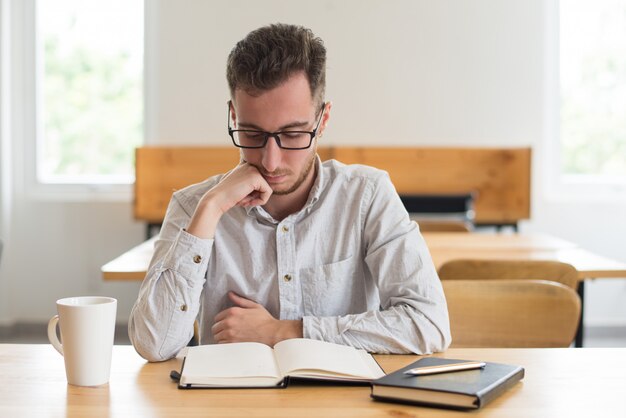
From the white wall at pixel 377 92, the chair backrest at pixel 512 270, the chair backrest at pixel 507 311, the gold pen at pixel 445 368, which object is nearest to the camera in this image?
the gold pen at pixel 445 368

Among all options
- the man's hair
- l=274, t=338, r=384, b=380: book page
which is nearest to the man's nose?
the man's hair

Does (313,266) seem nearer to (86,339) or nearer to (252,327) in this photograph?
(252,327)

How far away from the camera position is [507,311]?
2.02m

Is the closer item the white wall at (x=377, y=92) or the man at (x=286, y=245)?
the man at (x=286, y=245)

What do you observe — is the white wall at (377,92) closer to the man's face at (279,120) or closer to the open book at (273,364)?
the man's face at (279,120)

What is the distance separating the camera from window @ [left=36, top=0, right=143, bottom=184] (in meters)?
5.31

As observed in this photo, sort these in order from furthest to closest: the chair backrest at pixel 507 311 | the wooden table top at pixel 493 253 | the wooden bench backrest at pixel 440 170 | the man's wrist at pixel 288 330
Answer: the wooden bench backrest at pixel 440 170
the wooden table top at pixel 493 253
the chair backrest at pixel 507 311
the man's wrist at pixel 288 330

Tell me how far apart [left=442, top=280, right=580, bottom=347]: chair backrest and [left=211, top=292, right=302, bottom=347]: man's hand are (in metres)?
0.55

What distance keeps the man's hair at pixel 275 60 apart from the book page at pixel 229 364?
545 millimetres

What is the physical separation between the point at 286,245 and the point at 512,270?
3.24ft

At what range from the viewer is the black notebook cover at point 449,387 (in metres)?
1.16

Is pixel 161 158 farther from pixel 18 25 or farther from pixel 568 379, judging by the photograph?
pixel 568 379

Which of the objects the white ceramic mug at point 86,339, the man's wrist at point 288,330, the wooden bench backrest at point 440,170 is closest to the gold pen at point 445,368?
the man's wrist at point 288,330

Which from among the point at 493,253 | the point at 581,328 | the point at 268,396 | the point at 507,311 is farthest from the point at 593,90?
the point at 268,396
